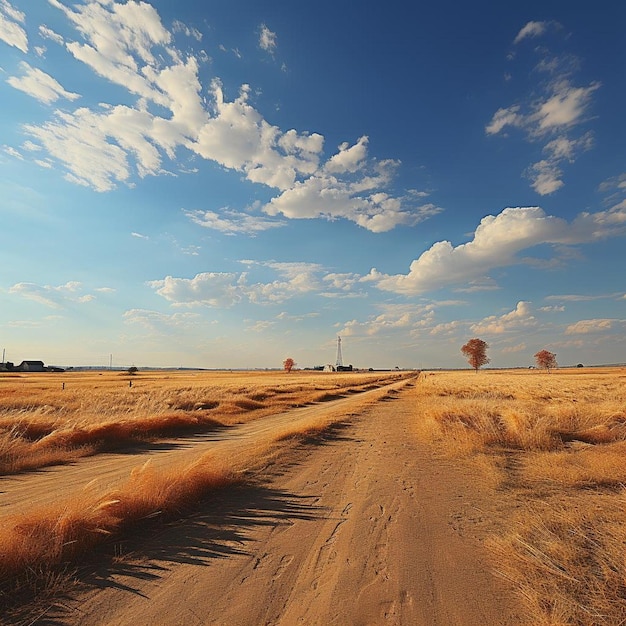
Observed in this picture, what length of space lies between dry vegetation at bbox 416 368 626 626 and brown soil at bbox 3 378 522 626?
0.42 m

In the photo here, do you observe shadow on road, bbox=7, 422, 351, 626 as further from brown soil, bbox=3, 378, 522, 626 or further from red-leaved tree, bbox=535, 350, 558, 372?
red-leaved tree, bbox=535, 350, 558, 372

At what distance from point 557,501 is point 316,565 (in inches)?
201

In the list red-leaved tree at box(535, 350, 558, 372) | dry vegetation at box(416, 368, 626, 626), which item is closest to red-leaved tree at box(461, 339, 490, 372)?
red-leaved tree at box(535, 350, 558, 372)

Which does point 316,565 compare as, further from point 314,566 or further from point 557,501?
point 557,501

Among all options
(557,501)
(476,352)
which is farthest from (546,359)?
(557,501)

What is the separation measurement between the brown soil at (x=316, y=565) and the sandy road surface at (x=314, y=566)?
0.02 m

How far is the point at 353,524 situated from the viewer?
6621 mm

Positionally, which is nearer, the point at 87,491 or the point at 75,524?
the point at 75,524

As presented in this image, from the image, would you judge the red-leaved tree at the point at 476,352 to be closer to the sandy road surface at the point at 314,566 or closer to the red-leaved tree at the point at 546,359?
the red-leaved tree at the point at 546,359

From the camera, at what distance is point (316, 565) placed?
5.21 m

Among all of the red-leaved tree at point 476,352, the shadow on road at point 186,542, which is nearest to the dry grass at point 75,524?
the shadow on road at point 186,542

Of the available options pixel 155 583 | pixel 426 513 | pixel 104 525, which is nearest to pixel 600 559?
pixel 426 513

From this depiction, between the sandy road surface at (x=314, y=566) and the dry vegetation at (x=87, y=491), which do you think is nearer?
→ the sandy road surface at (x=314, y=566)

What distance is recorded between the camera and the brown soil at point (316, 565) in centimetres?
417
